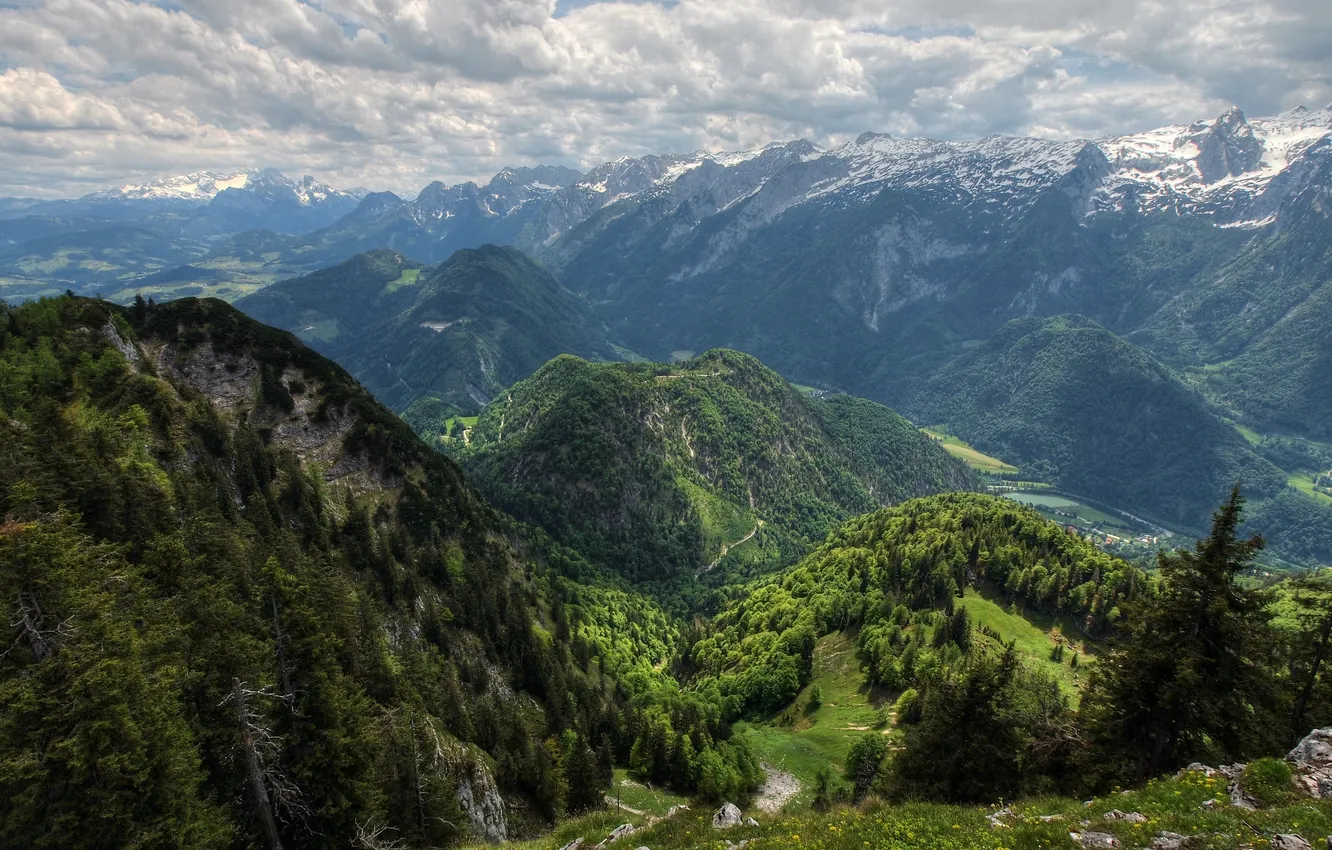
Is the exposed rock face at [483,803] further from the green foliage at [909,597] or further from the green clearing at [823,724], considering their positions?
the green foliage at [909,597]

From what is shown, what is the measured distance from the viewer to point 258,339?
121 metres

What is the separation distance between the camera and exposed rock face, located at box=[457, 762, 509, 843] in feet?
154

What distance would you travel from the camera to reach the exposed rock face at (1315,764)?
24234mm

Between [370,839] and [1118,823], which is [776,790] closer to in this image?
[370,839]

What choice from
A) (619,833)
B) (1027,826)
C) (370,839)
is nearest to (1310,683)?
(1027,826)

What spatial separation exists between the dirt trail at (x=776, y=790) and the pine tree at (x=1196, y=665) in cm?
4978

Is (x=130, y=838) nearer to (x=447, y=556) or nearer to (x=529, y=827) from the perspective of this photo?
(x=529, y=827)

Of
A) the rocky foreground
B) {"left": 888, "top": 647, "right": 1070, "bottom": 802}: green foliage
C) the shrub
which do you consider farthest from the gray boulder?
the shrub

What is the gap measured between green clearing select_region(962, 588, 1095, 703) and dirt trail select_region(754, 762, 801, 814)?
147 ft

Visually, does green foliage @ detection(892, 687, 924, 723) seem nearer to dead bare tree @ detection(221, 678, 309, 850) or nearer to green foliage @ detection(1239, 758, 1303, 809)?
green foliage @ detection(1239, 758, 1303, 809)

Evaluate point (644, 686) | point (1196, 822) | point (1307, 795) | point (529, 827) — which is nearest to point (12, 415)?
point (529, 827)

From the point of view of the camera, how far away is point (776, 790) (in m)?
80.3

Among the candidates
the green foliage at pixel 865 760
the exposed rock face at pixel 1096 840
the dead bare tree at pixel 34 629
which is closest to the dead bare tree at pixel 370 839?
the dead bare tree at pixel 34 629

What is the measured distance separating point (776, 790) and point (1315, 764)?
6521cm
